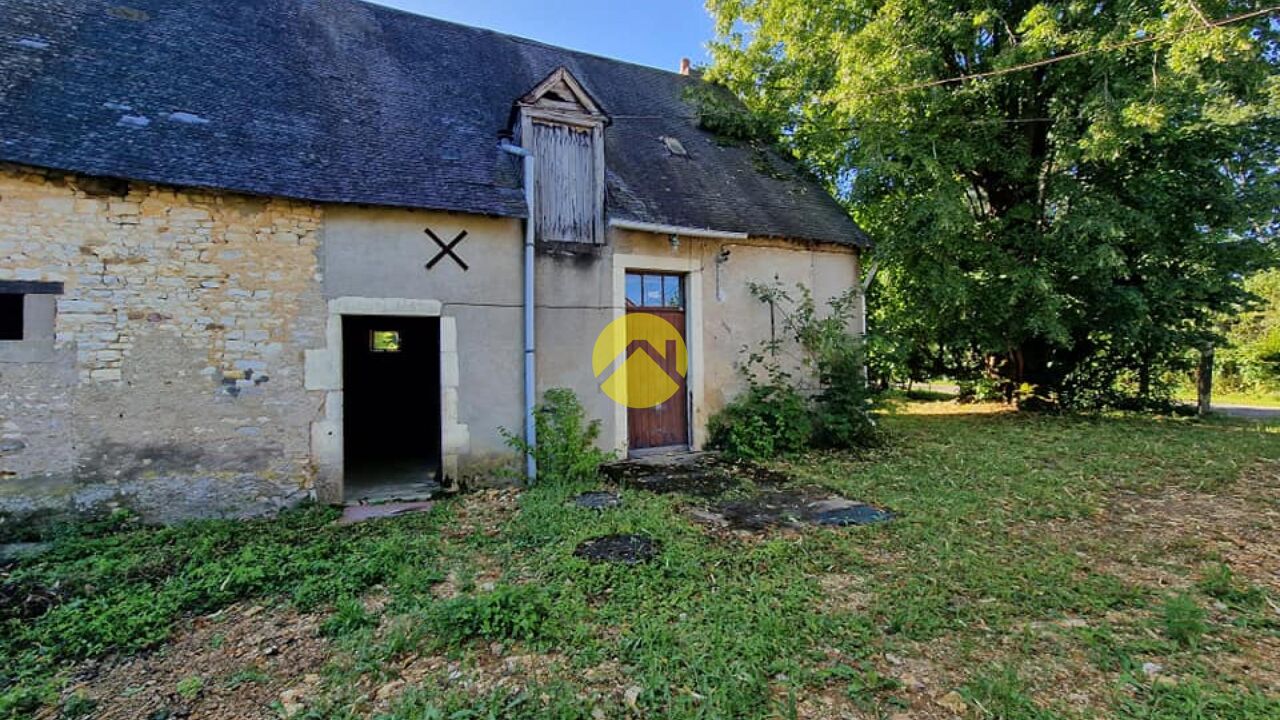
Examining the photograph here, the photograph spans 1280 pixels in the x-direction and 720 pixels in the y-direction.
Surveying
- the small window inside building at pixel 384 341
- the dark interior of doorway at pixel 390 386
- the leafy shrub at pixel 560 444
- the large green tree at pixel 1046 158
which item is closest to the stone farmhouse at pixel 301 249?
the leafy shrub at pixel 560 444

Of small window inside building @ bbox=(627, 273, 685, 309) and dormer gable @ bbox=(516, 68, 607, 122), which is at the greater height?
dormer gable @ bbox=(516, 68, 607, 122)

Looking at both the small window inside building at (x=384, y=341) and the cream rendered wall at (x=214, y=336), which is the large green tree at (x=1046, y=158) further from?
the small window inside building at (x=384, y=341)

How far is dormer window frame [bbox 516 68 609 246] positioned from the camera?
6.46 metres

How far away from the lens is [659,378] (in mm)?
7535

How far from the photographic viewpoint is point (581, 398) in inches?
267

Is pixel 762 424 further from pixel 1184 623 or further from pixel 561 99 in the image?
pixel 561 99

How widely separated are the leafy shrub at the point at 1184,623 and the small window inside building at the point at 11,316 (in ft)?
27.9

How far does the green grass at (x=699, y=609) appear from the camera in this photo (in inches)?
96.3

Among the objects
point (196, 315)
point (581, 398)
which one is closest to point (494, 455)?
point (581, 398)

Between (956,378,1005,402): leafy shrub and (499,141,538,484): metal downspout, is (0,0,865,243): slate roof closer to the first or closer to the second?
(499,141,538,484): metal downspout

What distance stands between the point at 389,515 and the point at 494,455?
1302 mm

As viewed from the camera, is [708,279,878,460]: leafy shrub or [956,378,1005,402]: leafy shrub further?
[956,378,1005,402]: leafy shrub

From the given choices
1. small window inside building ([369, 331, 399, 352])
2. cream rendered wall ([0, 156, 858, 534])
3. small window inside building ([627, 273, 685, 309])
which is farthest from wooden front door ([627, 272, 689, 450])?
small window inside building ([369, 331, 399, 352])

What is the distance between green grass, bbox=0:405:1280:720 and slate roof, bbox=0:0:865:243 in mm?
3398
